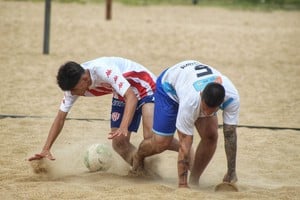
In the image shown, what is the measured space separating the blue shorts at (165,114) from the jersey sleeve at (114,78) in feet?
1.06

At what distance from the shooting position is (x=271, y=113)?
11.0m

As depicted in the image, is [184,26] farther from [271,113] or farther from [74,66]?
[74,66]

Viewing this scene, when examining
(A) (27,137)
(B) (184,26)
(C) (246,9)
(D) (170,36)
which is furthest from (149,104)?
(C) (246,9)

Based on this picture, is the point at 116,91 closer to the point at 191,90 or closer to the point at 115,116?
the point at 115,116

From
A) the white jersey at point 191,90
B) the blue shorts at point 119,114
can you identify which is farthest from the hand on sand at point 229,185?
the blue shorts at point 119,114

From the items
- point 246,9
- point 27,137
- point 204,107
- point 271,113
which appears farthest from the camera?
point 246,9

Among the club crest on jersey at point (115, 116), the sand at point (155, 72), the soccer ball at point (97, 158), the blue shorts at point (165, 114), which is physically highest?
the blue shorts at point (165, 114)

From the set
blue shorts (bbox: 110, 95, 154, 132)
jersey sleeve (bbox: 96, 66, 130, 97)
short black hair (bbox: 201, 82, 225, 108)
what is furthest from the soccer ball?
short black hair (bbox: 201, 82, 225, 108)

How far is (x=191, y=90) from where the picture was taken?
6.29m

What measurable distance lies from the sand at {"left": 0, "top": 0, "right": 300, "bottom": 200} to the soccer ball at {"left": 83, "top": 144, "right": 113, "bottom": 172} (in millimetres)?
86

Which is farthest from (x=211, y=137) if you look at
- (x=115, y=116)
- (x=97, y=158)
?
(x=97, y=158)

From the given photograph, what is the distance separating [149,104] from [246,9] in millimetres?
22471

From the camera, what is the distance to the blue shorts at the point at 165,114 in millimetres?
6730

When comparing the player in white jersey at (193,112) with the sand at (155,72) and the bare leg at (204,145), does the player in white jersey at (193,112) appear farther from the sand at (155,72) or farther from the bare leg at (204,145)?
the sand at (155,72)
